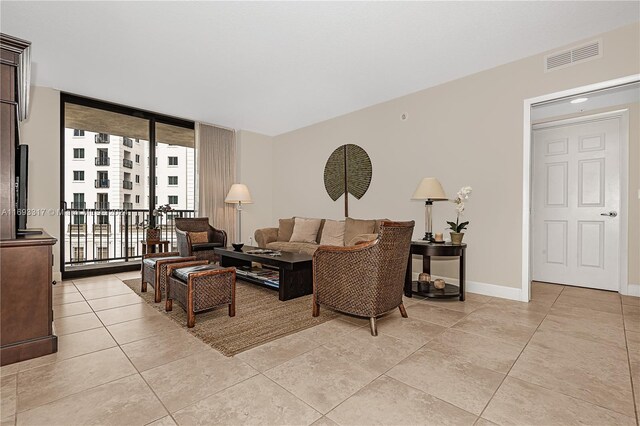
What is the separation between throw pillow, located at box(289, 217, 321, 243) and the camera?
5117mm

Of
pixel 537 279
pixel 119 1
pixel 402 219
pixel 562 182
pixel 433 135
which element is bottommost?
pixel 537 279

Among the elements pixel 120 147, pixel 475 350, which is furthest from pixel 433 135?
pixel 120 147

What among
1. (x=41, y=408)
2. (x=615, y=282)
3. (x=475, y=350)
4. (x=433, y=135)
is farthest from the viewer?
(x=433, y=135)

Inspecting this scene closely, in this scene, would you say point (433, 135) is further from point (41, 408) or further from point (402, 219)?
point (41, 408)

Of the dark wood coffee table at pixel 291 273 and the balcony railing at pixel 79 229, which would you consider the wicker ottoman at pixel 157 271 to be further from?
the balcony railing at pixel 79 229

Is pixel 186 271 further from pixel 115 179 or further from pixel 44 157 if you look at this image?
pixel 115 179

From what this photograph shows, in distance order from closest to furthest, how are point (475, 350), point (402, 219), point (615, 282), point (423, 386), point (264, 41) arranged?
point (423, 386), point (475, 350), point (264, 41), point (615, 282), point (402, 219)

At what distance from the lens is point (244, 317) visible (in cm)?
279

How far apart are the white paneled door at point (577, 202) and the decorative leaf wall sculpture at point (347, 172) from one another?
2509 mm

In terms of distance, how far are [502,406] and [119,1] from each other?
3.85 metres

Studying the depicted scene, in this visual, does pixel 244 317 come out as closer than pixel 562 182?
Yes

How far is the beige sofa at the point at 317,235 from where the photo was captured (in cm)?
429

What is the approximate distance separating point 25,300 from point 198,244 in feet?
9.36

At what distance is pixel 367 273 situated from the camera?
2412 mm
